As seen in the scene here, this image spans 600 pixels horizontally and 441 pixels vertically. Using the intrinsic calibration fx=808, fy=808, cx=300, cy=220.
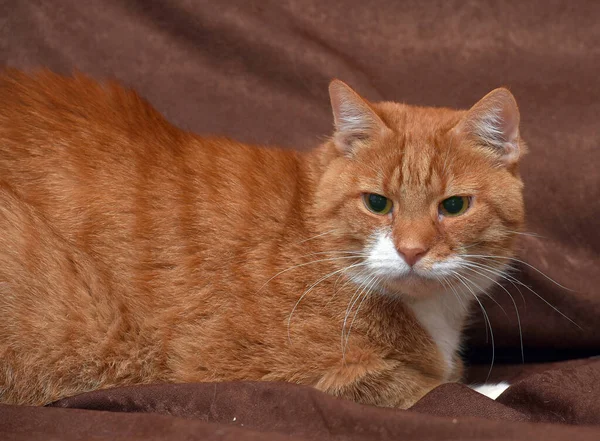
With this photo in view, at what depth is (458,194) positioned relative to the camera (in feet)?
6.90

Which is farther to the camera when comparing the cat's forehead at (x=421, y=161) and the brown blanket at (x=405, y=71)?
the brown blanket at (x=405, y=71)

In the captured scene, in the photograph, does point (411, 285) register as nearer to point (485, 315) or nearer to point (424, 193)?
point (424, 193)

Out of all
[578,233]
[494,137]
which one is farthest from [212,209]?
[578,233]

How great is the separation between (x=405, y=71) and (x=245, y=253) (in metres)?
1.15

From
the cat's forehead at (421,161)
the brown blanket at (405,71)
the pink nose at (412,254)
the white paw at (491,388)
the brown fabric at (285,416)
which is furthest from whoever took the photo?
the brown blanket at (405,71)

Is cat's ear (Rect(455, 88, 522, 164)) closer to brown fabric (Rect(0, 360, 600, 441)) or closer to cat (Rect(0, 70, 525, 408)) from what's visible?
cat (Rect(0, 70, 525, 408))

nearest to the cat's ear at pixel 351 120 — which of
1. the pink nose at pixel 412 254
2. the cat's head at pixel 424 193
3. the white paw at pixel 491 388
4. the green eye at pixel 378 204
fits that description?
the cat's head at pixel 424 193

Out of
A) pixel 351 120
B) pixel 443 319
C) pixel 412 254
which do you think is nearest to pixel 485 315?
pixel 443 319

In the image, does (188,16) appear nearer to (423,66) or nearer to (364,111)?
(423,66)

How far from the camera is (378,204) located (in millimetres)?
2143

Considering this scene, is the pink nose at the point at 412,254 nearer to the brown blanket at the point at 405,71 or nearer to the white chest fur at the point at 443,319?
the white chest fur at the point at 443,319

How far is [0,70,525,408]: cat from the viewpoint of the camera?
6.84 feet

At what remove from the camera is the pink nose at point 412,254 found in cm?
199

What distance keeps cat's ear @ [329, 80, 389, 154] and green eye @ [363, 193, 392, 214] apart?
0.17 m
